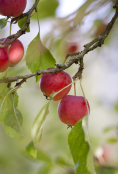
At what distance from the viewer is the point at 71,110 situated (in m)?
0.89

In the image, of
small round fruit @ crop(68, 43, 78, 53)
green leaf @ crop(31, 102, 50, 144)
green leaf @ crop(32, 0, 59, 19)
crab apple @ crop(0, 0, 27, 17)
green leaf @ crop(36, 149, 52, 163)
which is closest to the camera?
green leaf @ crop(31, 102, 50, 144)

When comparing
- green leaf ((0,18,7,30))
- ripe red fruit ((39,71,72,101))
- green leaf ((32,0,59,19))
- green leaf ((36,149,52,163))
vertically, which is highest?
green leaf ((32,0,59,19))

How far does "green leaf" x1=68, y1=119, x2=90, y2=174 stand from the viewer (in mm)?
693

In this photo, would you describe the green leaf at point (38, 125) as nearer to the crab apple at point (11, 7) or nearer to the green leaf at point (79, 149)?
the green leaf at point (79, 149)

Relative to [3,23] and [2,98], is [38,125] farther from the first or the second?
[3,23]

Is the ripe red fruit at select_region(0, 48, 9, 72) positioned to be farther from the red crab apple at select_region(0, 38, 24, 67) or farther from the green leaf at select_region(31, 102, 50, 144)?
the green leaf at select_region(31, 102, 50, 144)

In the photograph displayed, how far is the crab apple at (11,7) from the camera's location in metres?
0.81

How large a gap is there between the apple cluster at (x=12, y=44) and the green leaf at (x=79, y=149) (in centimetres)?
32

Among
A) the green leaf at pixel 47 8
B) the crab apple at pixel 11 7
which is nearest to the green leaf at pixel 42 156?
the green leaf at pixel 47 8

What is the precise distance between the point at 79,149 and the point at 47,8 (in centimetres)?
80

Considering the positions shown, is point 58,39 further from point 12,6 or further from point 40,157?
point 40,157

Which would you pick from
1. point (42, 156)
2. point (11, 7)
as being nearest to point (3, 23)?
point (11, 7)

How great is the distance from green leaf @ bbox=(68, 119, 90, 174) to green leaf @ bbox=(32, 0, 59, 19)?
2.37 ft

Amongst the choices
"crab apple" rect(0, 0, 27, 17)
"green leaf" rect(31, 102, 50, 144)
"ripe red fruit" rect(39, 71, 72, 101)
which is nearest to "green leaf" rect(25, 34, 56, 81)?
"ripe red fruit" rect(39, 71, 72, 101)
